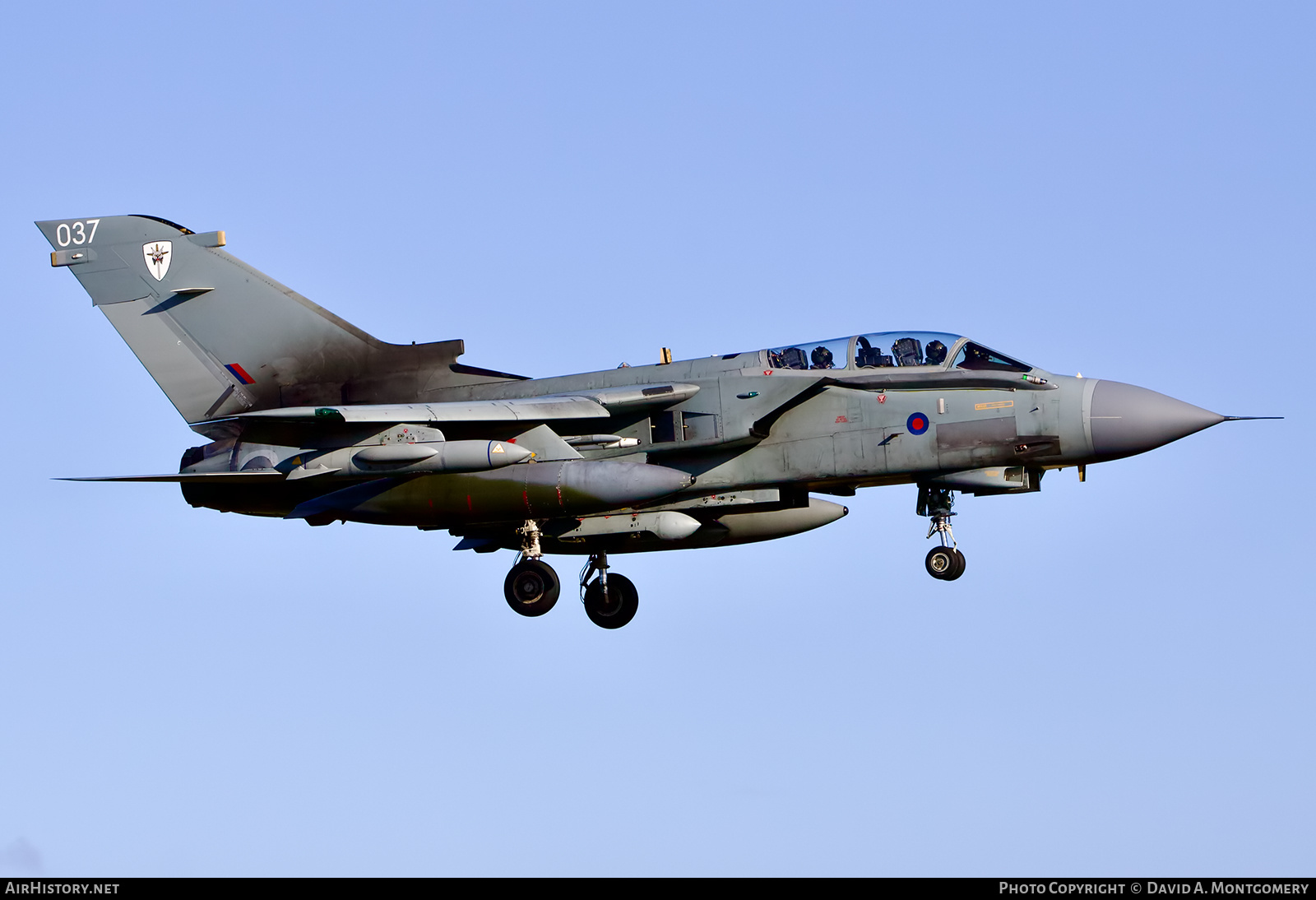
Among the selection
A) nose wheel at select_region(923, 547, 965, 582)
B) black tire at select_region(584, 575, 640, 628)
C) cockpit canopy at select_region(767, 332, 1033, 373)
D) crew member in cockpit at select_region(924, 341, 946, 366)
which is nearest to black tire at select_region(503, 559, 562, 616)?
black tire at select_region(584, 575, 640, 628)

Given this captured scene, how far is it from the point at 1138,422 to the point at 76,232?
581 inches

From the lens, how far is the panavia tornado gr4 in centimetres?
2094

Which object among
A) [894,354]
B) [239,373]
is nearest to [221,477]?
[239,373]

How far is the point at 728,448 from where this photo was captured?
22.0 m

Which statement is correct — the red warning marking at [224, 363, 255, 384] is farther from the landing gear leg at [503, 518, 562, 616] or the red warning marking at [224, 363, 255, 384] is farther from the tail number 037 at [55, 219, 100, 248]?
the landing gear leg at [503, 518, 562, 616]

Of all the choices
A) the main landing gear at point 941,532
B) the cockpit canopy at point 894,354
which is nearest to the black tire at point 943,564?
the main landing gear at point 941,532

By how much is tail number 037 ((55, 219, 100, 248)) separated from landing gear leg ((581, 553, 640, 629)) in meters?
8.43

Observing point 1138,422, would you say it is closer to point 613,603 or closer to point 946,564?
point 946,564

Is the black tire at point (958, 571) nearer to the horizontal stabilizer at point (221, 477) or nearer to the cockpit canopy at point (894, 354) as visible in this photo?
the cockpit canopy at point (894, 354)

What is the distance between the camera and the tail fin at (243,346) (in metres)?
23.5

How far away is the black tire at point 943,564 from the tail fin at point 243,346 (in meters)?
6.39
